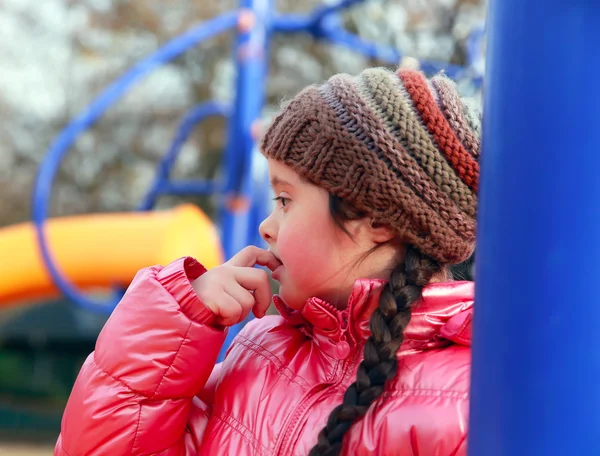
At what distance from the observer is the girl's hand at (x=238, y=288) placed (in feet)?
3.60

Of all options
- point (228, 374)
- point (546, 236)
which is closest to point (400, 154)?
point (228, 374)

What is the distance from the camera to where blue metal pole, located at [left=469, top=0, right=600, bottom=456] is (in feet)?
1.41

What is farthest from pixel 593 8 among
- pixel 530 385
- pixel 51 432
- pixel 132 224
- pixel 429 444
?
pixel 51 432

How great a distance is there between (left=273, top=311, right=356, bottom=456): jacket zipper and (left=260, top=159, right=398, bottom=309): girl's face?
69mm

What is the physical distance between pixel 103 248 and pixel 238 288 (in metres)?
3.45

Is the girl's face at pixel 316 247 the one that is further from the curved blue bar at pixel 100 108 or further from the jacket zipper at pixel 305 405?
the curved blue bar at pixel 100 108

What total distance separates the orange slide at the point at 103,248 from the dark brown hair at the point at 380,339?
118 inches

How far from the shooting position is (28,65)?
400 inches

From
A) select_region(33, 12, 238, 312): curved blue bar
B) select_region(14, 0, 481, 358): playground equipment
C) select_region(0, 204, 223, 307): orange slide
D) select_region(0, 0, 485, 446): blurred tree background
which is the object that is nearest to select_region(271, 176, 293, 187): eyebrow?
select_region(14, 0, 481, 358): playground equipment

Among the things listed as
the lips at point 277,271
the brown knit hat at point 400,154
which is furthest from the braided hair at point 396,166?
the lips at point 277,271

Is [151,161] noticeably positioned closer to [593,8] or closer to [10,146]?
[10,146]

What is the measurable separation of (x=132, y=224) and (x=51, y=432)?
1961 millimetres

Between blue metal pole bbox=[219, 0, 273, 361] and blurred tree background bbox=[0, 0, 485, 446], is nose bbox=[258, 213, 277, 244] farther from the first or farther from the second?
blurred tree background bbox=[0, 0, 485, 446]

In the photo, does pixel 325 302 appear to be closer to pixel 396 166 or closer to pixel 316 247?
pixel 316 247
